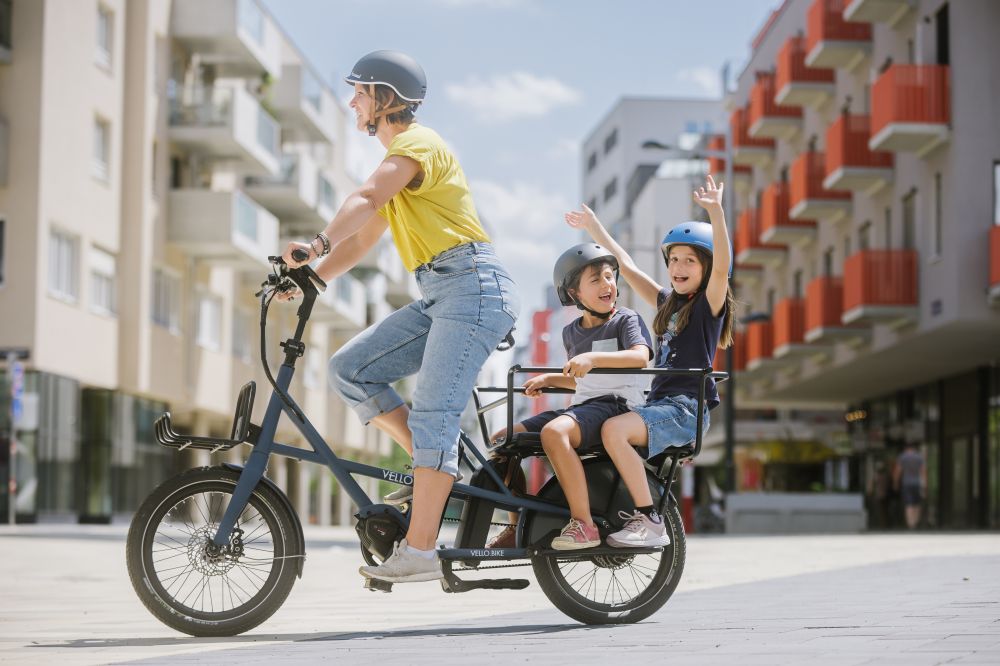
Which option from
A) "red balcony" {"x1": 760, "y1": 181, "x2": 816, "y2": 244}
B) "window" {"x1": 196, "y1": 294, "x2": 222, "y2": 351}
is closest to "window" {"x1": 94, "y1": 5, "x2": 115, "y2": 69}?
"window" {"x1": 196, "y1": 294, "x2": 222, "y2": 351}

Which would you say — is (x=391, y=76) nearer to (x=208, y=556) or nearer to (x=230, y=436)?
(x=230, y=436)

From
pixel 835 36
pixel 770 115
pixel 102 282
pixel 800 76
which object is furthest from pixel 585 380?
pixel 770 115

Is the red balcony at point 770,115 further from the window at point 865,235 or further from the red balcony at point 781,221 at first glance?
the window at point 865,235

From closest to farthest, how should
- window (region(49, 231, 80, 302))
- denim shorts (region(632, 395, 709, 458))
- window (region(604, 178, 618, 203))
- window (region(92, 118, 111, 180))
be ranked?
denim shorts (region(632, 395, 709, 458)) → window (region(49, 231, 80, 302)) → window (region(92, 118, 111, 180)) → window (region(604, 178, 618, 203))

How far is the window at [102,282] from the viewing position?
33.8 m

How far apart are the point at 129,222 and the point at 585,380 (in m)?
30.0

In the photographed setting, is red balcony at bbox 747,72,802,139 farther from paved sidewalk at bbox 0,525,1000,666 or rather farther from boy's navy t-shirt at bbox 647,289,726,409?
boy's navy t-shirt at bbox 647,289,726,409

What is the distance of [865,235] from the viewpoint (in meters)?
39.3

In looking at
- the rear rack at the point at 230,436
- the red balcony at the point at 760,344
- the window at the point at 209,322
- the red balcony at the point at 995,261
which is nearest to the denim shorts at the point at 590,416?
the rear rack at the point at 230,436

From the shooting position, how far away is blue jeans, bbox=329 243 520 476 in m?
6.46

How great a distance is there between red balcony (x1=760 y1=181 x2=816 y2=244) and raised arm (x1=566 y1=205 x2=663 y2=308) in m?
37.5

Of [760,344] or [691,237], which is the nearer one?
[691,237]

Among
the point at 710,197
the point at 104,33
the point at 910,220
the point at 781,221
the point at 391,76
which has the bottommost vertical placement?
the point at 710,197

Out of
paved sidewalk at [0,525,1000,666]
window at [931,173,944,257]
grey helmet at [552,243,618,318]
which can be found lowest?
paved sidewalk at [0,525,1000,666]
